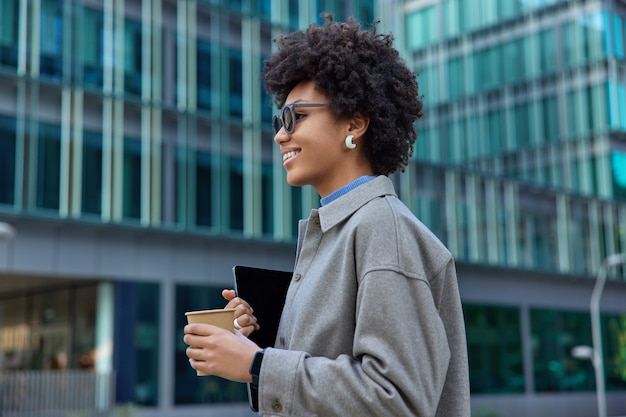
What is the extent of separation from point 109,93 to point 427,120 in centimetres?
1914

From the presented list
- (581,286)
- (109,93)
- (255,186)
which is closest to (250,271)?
(109,93)

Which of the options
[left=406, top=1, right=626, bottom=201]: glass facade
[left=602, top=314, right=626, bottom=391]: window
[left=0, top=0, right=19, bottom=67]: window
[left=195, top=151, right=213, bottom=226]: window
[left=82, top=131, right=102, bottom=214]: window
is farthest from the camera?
[left=602, top=314, right=626, bottom=391]: window

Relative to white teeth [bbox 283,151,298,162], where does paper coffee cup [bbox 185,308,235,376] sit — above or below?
below

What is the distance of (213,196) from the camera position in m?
26.7

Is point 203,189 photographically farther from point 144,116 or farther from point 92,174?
point 92,174

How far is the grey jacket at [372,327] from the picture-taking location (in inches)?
78.4

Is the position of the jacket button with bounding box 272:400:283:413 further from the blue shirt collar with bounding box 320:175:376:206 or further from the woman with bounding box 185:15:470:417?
the blue shirt collar with bounding box 320:175:376:206

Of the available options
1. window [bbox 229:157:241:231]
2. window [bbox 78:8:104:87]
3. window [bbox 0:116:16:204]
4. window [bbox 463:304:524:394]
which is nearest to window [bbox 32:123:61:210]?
window [bbox 0:116:16:204]

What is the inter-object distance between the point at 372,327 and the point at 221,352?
0.34m

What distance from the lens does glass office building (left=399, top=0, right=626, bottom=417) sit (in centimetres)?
3519

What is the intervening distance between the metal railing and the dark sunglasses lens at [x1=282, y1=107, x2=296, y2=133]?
2038 cm

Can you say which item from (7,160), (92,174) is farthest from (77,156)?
(7,160)

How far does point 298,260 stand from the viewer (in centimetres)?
238

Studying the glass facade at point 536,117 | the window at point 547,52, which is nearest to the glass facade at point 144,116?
the glass facade at point 536,117
